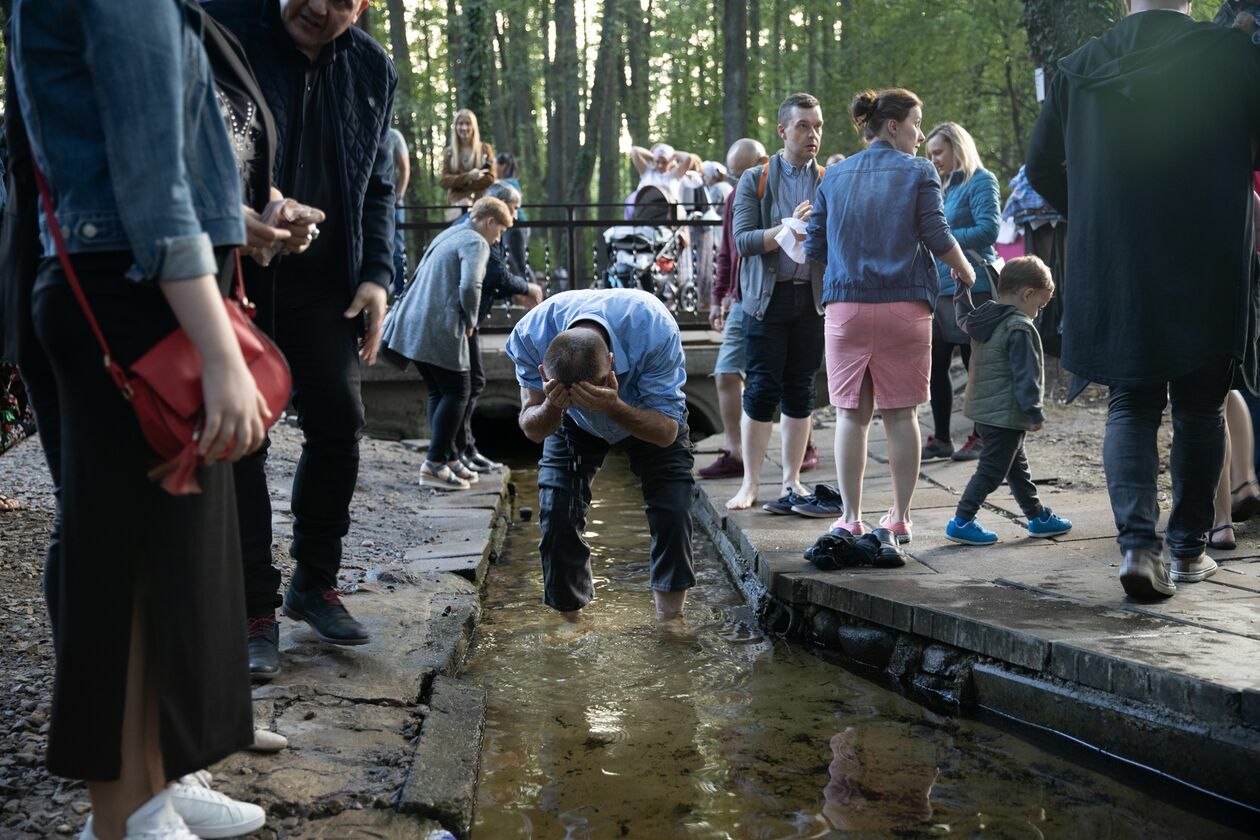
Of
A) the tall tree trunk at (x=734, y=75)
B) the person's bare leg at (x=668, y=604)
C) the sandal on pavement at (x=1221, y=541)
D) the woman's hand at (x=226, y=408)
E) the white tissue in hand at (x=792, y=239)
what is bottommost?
the person's bare leg at (x=668, y=604)

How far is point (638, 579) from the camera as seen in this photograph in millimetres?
6195

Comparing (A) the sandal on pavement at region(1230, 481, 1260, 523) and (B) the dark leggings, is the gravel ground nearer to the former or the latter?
(B) the dark leggings

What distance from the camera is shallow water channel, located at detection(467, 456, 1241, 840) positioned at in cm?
332

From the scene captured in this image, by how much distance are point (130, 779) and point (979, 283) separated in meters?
5.98

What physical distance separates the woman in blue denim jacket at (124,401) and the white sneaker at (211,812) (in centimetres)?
24

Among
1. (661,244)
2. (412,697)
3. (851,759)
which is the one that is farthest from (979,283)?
(661,244)

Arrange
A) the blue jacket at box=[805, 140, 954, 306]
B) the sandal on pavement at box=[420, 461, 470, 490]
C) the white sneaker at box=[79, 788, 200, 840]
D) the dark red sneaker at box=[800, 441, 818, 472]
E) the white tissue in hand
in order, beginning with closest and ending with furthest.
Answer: the white sneaker at box=[79, 788, 200, 840] → the blue jacket at box=[805, 140, 954, 306] → the white tissue in hand → the dark red sneaker at box=[800, 441, 818, 472] → the sandal on pavement at box=[420, 461, 470, 490]

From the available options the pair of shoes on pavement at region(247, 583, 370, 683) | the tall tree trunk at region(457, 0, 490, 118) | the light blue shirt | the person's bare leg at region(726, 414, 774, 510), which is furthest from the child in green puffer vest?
the tall tree trunk at region(457, 0, 490, 118)

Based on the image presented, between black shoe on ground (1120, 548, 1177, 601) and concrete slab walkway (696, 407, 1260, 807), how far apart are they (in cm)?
7

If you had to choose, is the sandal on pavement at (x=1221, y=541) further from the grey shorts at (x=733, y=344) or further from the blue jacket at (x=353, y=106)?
the blue jacket at (x=353, y=106)

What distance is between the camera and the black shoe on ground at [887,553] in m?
5.24

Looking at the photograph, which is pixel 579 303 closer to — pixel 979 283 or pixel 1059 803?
pixel 1059 803

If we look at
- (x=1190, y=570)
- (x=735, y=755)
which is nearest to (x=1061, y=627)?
(x=1190, y=570)

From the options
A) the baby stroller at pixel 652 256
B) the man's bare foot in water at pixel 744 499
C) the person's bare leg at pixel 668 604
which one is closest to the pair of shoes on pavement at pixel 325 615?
the person's bare leg at pixel 668 604
